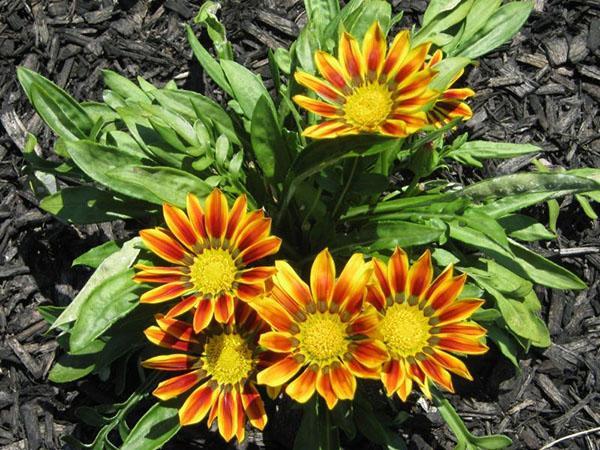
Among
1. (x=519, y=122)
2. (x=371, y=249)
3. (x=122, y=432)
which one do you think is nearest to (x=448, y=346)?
(x=371, y=249)

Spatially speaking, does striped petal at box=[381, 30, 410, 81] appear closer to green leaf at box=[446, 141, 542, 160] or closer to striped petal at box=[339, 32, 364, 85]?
striped petal at box=[339, 32, 364, 85]

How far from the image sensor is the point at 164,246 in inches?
76.5

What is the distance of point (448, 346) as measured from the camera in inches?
75.5

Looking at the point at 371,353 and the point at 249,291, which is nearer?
the point at 371,353

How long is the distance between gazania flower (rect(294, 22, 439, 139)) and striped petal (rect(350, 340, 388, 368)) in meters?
0.51

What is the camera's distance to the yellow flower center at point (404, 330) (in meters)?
1.92

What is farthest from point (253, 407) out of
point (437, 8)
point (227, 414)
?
point (437, 8)

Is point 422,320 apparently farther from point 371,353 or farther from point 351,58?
point 351,58

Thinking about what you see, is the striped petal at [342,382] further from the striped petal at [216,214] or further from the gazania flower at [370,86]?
the gazania flower at [370,86]

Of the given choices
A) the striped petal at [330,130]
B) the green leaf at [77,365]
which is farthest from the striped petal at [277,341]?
the green leaf at [77,365]

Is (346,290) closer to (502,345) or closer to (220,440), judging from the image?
(502,345)

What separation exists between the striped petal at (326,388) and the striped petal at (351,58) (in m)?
0.78

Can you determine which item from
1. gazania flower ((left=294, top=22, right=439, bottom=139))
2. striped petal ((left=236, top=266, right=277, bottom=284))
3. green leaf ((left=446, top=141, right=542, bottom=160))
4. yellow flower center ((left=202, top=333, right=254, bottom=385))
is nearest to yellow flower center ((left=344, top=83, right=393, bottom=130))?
gazania flower ((left=294, top=22, right=439, bottom=139))

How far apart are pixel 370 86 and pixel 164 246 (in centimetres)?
68
